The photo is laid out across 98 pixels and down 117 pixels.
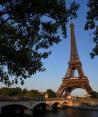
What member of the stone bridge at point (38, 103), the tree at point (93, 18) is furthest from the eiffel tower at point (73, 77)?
the tree at point (93, 18)

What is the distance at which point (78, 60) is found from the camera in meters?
95.0

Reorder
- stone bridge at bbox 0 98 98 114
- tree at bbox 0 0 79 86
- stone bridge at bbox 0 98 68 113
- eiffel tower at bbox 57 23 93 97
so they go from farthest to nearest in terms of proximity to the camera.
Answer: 1. eiffel tower at bbox 57 23 93 97
2. stone bridge at bbox 0 98 98 114
3. stone bridge at bbox 0 98 68 113
4. tree at bbox 0 0 79 86

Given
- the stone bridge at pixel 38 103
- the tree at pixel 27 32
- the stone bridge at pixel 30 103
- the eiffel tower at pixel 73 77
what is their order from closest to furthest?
the tree at pixel 27 32, the stone bridge at pixel 30 103, the stone bridge at pixel 38 103, the eiffel tower at pixel 73 77

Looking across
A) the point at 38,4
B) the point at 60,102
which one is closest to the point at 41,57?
the point at 38,4

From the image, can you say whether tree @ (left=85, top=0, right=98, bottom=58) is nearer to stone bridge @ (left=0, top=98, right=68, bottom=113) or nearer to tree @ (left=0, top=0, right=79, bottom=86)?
tree @ (left=0, top=0, right=79, bottom=86)

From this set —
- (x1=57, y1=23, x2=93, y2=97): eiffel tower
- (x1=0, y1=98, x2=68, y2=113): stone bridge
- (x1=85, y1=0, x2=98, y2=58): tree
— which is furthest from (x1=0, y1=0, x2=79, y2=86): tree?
(x1=57, y1=23, x2=93, y2=97): eiffel tower

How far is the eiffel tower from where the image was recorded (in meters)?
91.7

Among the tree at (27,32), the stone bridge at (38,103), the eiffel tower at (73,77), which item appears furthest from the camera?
the eiffel tower at (73,77)

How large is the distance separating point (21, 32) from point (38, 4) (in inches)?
75.5

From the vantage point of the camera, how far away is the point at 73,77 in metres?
94.8

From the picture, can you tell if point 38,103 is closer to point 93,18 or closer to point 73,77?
point 73,77

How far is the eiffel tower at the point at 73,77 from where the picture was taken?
91.7 m

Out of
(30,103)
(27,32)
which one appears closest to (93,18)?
(27,32)

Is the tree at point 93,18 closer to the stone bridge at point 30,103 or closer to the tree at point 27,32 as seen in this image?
the tree at point 27,32
